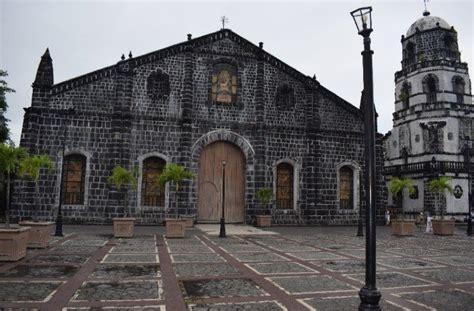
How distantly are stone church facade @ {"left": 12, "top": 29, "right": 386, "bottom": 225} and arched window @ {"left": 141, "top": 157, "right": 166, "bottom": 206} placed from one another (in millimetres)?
55

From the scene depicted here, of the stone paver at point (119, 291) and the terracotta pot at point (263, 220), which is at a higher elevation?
the terracotta pot at point (263, 220)

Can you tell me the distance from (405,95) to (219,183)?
27261mm

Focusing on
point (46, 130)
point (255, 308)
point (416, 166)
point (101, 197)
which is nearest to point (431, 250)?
point (255, 308)

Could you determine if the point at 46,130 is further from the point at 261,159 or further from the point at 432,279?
the point at 432,279

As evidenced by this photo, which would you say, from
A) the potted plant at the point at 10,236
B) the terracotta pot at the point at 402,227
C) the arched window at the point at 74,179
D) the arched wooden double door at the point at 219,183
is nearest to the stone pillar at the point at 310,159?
the arched wooden double door at the point at 219,183

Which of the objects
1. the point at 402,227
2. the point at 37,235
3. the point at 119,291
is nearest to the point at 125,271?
the point at 119,291

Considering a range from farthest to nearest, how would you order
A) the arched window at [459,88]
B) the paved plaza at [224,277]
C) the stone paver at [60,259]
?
the arched window at [459,88], the stone paver at [60,259], the paved plaza at [224,277]

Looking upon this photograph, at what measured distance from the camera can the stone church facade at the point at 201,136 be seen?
758 inches

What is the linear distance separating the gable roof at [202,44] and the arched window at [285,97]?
942 mm

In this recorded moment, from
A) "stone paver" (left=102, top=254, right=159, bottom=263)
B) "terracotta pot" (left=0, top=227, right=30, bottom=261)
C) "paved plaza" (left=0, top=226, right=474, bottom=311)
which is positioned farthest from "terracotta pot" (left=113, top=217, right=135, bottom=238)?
"terracotta pot" (left=0, top=227, right=30, bottom=261)

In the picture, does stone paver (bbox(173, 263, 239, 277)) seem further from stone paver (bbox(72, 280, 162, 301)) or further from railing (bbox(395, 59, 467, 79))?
railing (bbox(395, 59, 467, 79))

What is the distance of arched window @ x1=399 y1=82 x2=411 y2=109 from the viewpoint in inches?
1549

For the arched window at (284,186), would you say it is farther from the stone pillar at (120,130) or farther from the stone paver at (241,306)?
the stone paver at (241,306)

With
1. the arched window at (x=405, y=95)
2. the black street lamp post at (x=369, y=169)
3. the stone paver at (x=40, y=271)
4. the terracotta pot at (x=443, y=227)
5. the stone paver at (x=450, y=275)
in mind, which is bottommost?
the stone paver at (x=450, y=275)
